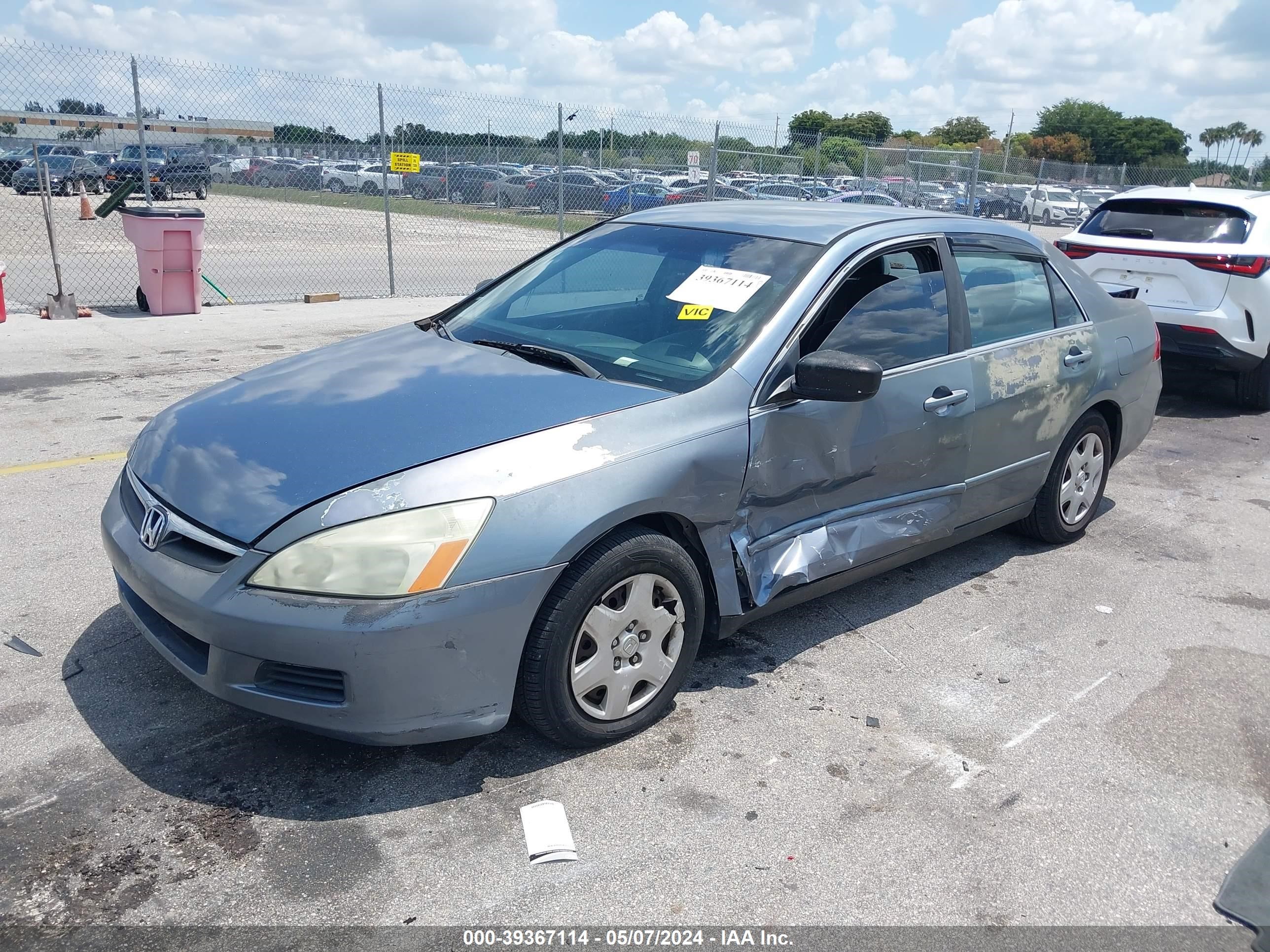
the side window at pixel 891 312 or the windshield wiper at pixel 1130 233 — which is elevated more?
the windshield wiper at pixel 1130 233

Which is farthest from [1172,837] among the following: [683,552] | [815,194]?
[815,194]

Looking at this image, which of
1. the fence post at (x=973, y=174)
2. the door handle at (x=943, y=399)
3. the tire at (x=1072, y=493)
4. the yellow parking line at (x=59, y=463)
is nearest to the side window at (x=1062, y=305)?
the tire at (x=1072, y=493)

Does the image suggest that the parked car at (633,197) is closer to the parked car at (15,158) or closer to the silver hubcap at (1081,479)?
the parked car at (15,158)

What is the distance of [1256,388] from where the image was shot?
8.79 meters

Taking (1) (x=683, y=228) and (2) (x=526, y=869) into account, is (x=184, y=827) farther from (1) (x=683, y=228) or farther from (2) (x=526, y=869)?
(1) (x=683, y=228)

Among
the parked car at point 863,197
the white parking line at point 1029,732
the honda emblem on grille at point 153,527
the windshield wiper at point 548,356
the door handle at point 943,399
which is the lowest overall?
the white parking line at point 1029,732

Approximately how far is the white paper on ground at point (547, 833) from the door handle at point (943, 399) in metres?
2.14

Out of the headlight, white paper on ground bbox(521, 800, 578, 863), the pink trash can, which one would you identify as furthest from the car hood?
the pink trash can

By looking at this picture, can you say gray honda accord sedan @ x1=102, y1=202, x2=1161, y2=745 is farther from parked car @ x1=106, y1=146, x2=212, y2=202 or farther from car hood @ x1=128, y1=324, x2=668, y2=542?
parked car @ x1=106, y1=146, x2=212, y2=202

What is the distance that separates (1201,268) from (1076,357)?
Answer: 4154mm

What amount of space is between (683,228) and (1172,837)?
2800mm

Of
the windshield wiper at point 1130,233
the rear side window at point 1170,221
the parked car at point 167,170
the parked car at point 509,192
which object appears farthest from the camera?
the parked car at point 509,192

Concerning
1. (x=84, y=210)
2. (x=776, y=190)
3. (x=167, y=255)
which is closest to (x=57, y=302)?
(x=167, y=255)

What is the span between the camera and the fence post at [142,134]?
10.8 metres
